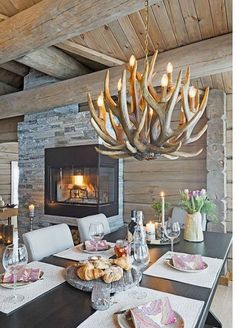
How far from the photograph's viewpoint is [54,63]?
4047 millimetres

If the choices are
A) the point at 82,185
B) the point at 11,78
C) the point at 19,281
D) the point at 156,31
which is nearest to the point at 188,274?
the point at 19,281

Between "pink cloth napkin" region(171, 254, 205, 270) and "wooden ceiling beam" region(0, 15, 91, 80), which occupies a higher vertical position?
"wooden ceiling beam" region(0, 15, 91, 80)

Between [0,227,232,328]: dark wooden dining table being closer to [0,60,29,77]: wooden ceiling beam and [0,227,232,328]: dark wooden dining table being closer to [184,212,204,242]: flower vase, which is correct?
[184,212,204,242]: flower vase

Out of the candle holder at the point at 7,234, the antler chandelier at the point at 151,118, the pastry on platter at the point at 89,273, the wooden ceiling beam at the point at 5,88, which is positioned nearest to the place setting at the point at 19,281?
the pastry on platter at the point at 89,273

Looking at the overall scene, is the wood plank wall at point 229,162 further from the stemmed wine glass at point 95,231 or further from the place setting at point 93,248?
the stemmed wine glass at point 95,231

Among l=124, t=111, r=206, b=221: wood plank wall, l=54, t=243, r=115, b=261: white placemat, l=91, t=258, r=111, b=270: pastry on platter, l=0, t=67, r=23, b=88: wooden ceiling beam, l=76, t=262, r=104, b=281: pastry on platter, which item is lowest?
l=54, t=243, r=115, b=261: white placemat

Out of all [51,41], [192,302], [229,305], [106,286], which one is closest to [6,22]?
[51,41]

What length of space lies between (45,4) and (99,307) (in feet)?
7.29

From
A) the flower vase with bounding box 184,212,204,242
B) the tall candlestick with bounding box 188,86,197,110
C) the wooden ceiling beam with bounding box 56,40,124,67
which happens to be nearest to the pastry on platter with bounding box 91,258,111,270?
the flower vase with bounding box 184,212,204,242

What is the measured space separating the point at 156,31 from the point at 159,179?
2.20m

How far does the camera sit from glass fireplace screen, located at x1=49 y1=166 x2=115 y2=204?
4.32 m

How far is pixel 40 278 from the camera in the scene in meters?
1.57

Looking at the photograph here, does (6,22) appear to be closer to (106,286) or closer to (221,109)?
(106,286)

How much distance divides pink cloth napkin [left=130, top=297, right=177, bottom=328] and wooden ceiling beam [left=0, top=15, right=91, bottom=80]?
3490 millimetres
